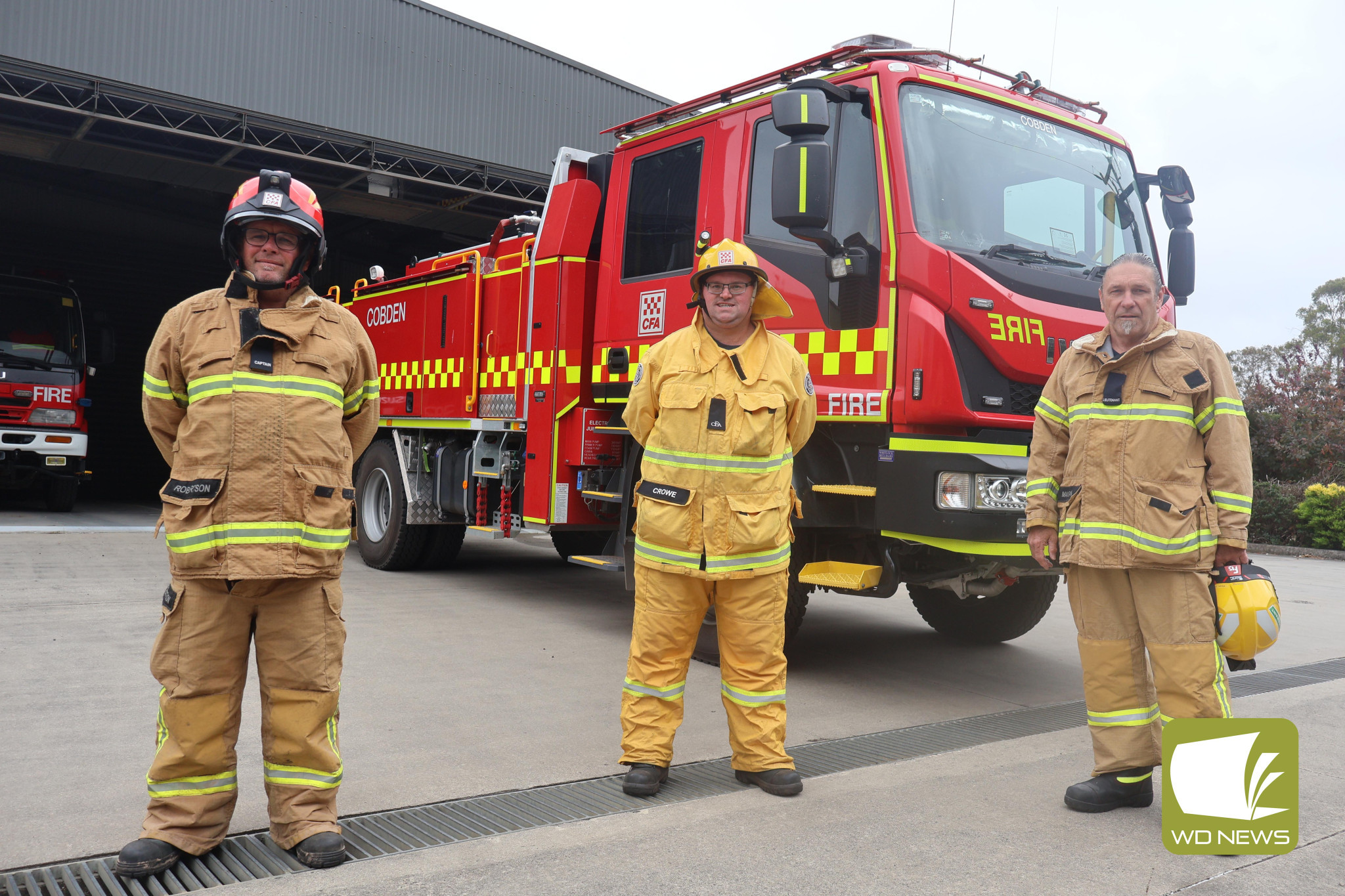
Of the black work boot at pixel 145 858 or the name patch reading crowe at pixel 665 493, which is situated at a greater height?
the name patch reading crowe at pixel 665 493

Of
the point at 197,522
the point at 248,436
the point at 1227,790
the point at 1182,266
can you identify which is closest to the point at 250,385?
the point at 248,436

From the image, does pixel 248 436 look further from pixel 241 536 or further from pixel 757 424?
pixel 757 424

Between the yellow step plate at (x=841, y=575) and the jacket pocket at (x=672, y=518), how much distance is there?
4.63ft

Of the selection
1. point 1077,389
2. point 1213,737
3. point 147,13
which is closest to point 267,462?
point 1077,389

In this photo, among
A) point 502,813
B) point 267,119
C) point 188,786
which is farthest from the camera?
point 267,119

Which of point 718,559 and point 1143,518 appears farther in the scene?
point 718,559

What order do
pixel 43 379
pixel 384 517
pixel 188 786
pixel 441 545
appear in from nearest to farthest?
pixel 188 786 → pixel 441 545 → pixel 384 517 → pixel 43 379

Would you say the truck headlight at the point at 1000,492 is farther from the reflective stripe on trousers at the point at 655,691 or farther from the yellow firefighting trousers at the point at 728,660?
the reflective stripe on trousers at the point at 655,691

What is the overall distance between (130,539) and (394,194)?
6911mm

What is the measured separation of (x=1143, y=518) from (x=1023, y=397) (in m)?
1.37

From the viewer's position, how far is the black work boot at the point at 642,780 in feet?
10.9

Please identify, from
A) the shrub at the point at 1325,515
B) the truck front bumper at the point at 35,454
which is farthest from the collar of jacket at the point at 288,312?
the shrub at the point at 1325,515

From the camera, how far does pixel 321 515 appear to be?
9.10 ft

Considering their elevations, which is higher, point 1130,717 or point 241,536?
point 241,536
